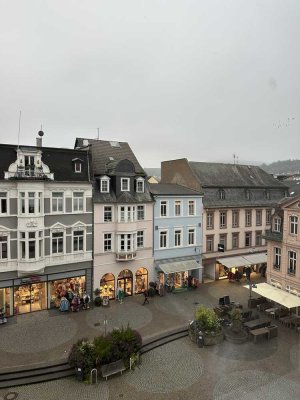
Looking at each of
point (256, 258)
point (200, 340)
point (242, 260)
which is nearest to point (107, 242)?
point (200, 340)

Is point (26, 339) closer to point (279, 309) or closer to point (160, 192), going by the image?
point (160, 192)

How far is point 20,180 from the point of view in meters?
25.3

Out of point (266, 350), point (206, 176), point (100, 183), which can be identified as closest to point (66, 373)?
point (266, 350)

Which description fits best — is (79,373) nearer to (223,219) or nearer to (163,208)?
(163,208)

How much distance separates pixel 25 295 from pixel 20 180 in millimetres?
10347

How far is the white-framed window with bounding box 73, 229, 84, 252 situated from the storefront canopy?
16.8m

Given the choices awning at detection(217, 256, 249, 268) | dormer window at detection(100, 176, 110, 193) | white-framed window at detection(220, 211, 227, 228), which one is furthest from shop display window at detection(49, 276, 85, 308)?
white-framed window at detection(220, 211, 227, 228)

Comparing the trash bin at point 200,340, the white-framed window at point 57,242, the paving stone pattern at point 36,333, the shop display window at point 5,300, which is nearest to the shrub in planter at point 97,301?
the paving stone pattern at point 36,333

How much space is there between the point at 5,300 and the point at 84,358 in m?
12.1

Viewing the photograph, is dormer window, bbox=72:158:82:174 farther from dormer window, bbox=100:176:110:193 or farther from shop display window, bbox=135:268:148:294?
shop display window, bbox=135:268:148:294

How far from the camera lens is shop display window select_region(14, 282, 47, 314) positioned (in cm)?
2652

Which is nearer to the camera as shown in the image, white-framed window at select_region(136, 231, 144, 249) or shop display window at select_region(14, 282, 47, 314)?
shop display window at select_region(14, 282, 47, 314)

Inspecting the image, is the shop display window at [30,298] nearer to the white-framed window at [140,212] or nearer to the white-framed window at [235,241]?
the white-framed window at [140,212]

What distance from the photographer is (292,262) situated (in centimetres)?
2708
